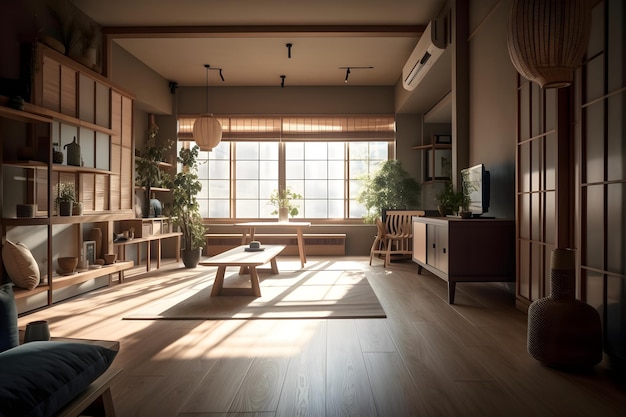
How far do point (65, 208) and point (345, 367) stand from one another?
293cm

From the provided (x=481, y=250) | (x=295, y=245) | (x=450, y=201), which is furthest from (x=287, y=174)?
(x=481, y=250)

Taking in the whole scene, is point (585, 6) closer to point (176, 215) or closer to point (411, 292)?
point (411, 292)

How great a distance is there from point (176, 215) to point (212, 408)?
4.82 metres

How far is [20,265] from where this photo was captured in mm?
3180

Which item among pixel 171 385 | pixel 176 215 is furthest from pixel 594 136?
pixel 176 215

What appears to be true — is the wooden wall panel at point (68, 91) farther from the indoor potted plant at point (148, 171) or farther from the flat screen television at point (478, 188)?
the flat screen television at point (478, 188)

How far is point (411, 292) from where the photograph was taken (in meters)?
4.09

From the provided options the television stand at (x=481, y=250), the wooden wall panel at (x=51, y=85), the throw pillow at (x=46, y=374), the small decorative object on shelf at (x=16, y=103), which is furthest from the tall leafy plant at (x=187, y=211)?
the throw pillow at (x=46, y=374)

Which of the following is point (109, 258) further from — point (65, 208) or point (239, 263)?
point (239, 263)

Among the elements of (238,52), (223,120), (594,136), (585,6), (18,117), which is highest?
(238,52)

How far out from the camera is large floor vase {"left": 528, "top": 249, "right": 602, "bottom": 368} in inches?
79.9

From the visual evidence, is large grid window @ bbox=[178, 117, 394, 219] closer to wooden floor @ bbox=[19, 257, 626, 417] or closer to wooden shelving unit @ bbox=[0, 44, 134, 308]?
wooden shelving unit @ bbox=[0, 44, 134, 308]

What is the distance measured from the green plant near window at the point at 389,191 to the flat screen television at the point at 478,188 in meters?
2.83

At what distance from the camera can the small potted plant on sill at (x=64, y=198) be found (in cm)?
371
